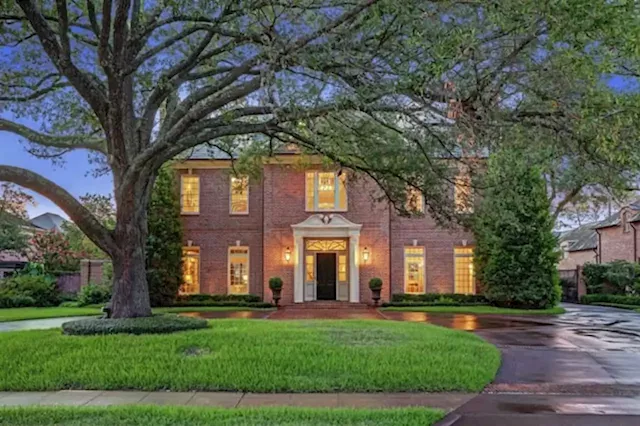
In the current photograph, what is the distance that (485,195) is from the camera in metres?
12.8

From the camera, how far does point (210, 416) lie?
249 inches

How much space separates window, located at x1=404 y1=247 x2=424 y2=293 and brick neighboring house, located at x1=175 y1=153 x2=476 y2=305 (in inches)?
1.7

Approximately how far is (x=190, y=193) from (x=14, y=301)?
28.3ft

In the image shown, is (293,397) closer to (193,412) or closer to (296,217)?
(193,412)

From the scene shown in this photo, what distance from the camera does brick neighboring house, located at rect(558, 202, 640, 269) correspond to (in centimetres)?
3212

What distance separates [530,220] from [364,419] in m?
18.9

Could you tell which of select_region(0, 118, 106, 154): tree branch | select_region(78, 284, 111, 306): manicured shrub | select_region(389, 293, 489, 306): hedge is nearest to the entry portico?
select_region(389, 293, 489, 306): hedge

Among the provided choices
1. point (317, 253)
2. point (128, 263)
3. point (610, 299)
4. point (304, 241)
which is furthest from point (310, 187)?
point (610, 299)

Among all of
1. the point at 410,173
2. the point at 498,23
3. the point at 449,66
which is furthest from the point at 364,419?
the point at 410,173

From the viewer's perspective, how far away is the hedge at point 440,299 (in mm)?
24047

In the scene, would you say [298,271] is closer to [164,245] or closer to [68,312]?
[164,245]

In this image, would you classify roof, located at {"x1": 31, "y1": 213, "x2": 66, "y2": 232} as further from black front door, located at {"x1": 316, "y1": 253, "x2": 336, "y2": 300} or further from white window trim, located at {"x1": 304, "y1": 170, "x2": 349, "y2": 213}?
black front door, located at {"x1": 316, "y1": 253, "x2": 336, "y2": 300}

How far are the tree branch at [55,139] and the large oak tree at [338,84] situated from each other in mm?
40

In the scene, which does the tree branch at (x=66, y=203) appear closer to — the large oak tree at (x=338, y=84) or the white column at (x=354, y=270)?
the large oak tree at (x=338, y=84)
